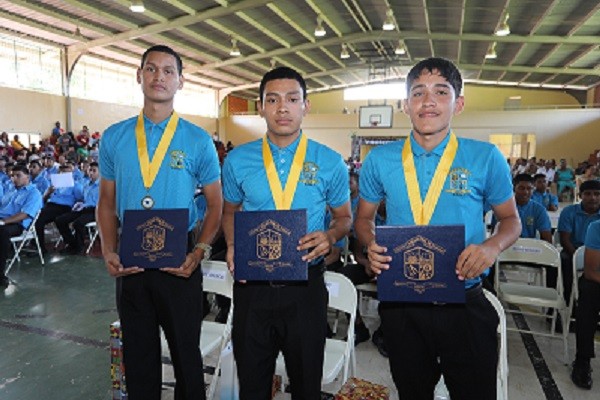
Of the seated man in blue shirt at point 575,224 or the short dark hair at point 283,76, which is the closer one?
the short dark hair at point 283,76

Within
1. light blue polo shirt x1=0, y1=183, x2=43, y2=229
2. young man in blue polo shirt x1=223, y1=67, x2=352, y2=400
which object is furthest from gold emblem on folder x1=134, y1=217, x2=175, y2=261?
light blue polo shirt x1=0, y1=183, x2=43, y2=229

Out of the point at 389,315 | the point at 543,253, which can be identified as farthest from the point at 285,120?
the point at 543,253

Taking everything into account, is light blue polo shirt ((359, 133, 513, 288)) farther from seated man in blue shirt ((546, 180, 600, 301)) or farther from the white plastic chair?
Result: seated man in blue shirt ((546, 180, 600, 301))

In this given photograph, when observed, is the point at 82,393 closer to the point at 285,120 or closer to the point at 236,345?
the point at 236,345

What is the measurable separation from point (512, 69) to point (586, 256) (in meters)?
17.4

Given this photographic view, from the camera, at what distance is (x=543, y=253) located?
346cm

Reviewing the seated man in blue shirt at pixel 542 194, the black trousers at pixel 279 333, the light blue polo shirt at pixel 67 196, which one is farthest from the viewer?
the light blue polo shirt at pixel 67 196

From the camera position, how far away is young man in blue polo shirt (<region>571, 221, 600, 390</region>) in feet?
9.05

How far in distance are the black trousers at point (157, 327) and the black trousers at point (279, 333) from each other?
248mm

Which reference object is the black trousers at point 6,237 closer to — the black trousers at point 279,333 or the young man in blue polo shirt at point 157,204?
the young man in blue polo shirt at point 157,204

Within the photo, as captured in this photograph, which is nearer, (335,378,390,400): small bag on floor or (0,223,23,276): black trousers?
(335,378,390,400): small bag on floor

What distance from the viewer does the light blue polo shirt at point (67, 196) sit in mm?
6793

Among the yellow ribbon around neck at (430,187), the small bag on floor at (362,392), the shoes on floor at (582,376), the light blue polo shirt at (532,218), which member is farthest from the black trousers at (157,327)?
the light blue polo shirt at (532,218)

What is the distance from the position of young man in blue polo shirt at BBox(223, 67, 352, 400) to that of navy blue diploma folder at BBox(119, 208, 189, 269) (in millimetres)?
201
